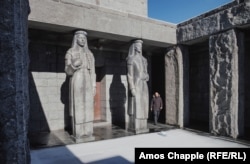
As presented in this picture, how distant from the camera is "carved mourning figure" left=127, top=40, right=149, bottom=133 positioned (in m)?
6.41

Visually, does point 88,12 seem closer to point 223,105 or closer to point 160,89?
point 223,105

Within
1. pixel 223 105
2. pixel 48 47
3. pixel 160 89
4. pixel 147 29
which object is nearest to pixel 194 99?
pixel 160 89

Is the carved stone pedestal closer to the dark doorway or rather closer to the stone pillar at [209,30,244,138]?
the stone pillar at [209,30,244,138]

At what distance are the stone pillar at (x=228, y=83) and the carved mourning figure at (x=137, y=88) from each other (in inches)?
79.9

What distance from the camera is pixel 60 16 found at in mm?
5223

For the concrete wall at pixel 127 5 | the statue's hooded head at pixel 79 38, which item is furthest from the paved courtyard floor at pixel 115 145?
the concrete wall at pixel 127 5

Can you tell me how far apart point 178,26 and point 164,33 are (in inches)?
25.8

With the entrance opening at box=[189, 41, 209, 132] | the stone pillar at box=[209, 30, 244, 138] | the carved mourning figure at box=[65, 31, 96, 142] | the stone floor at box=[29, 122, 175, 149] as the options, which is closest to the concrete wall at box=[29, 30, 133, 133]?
the stone floor at box=[29, 122, 175, 149]

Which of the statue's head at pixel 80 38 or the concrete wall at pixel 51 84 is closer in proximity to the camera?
the statue's head at pixel 80 38

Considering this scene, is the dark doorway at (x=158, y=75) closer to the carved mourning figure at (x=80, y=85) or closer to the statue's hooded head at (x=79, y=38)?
the carved mourning figure at (x=80, y=85)

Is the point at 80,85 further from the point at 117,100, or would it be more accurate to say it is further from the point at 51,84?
the point at 117,100

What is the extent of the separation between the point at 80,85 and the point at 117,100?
11.3ft

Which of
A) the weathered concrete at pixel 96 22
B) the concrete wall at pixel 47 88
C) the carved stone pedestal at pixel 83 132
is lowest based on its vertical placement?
the carved stone pedestal at pixel 83 132

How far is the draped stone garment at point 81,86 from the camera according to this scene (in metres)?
5.53
